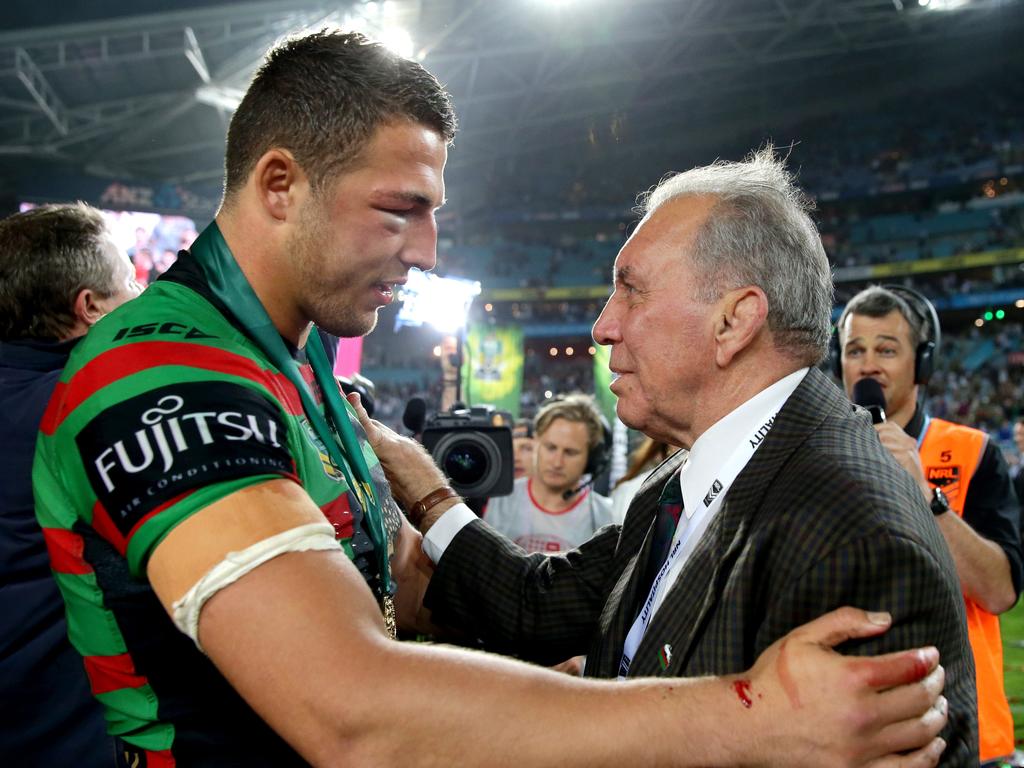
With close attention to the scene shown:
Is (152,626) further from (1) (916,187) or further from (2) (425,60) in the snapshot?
(1) (916,187)

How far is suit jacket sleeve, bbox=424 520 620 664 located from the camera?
6.25ft

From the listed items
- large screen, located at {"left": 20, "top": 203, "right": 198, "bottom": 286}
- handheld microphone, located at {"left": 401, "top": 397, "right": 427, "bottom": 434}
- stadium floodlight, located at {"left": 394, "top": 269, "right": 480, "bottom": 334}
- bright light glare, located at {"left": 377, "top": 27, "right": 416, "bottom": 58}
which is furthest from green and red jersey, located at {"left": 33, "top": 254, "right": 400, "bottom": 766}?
bright light glare, located at {"left": 377, "top": 27, "right": 416, "bottom": 58}

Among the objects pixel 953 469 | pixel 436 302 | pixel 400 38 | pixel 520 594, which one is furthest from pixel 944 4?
pixel 520 594

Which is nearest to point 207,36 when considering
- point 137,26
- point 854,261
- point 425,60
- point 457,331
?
point 137,26

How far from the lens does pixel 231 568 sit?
0.94m

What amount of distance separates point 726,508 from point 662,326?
432mm

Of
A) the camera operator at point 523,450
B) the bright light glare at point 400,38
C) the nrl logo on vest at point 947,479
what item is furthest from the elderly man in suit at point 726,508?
the bright light glare at point 400,38

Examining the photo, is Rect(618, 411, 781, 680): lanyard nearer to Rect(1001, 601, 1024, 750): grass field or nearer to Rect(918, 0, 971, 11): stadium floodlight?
Rect(1001, 601, 1024, 750): grass field

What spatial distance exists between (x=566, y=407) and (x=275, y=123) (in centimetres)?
314

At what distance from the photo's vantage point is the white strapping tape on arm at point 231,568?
938mm

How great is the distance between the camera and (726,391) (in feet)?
5.44

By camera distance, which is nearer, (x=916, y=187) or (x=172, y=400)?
(x=172, y=400)

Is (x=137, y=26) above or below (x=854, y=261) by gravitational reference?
above

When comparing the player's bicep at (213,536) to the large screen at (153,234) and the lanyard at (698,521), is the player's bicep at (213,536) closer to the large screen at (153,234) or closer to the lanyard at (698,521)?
the lanyard at (698,521)
